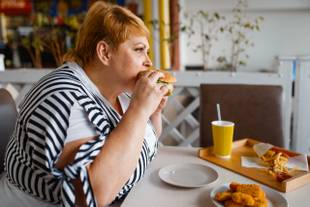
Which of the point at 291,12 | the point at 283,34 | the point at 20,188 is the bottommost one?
the point at 20,188

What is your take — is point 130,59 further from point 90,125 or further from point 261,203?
point 261,203

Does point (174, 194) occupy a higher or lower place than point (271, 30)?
lower

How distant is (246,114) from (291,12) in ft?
6.37

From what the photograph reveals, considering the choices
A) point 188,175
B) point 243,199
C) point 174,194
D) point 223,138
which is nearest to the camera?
point 243,199

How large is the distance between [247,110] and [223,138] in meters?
0.37

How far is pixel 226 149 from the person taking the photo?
39.9 inches

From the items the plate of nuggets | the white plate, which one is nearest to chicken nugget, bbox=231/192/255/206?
the plate of nuggets

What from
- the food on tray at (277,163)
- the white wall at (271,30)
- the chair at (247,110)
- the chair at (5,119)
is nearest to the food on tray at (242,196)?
the food on tray at (277,163)

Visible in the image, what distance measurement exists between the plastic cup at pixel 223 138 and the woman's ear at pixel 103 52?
0.39 m

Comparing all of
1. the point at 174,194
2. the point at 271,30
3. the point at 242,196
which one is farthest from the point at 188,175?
the point at 271,30

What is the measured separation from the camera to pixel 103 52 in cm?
92

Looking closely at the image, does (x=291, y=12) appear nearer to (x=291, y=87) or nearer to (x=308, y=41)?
(x=308, y=41)

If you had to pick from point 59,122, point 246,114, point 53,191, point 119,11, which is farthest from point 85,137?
point 246,114

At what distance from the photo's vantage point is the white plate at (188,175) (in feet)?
2.77
